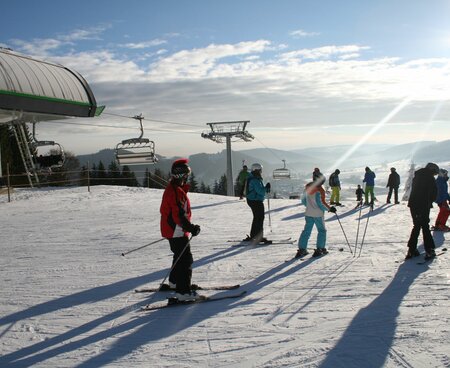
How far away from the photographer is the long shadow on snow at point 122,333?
153 inches

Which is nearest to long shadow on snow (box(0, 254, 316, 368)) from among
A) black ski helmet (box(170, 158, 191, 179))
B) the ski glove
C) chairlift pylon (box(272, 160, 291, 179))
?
the ski glove

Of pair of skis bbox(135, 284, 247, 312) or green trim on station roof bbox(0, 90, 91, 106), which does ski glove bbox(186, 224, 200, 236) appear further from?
green trim on station roof bbox(0, 90, 91, 106)

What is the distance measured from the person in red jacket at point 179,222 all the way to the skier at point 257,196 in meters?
3.61

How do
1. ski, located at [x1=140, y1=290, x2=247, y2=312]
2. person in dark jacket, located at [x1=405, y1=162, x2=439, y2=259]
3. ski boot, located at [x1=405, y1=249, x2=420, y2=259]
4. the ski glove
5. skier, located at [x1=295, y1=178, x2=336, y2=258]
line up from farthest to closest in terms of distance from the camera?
1. skier, located at [x1=295, y1=178, x2=336, y2=258]
2. ski boot, located at [x1=405, y1=249, x2=420, y2=259]
3. person in dark jacket, located at [x1=405, y1=162, x2=439, y2=259]
4. ski, located at [x1=140, y1=290, x2=247, y2=312]
5. the ski glove

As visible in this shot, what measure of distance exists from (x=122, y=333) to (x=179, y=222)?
137 centimetres

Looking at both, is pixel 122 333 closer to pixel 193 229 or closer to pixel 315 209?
pixel 193 229

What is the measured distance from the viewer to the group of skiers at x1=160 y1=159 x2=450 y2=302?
5239mm

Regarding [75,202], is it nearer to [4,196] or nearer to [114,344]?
[4,196]

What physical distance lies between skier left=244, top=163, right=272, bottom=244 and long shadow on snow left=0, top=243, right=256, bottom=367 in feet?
6.36

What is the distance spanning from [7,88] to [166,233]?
8267 millimetres

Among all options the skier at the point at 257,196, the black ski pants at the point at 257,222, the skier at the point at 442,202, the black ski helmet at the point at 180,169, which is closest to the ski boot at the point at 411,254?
the skier at the point at 257,196

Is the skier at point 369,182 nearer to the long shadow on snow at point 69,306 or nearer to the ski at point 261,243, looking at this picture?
the ski at point 261,243

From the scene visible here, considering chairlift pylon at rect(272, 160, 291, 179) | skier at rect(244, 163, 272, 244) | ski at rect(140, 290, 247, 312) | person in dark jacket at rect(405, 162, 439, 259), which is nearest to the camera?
ski at rect(140, 290, 247, 312)

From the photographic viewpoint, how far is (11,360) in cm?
387
